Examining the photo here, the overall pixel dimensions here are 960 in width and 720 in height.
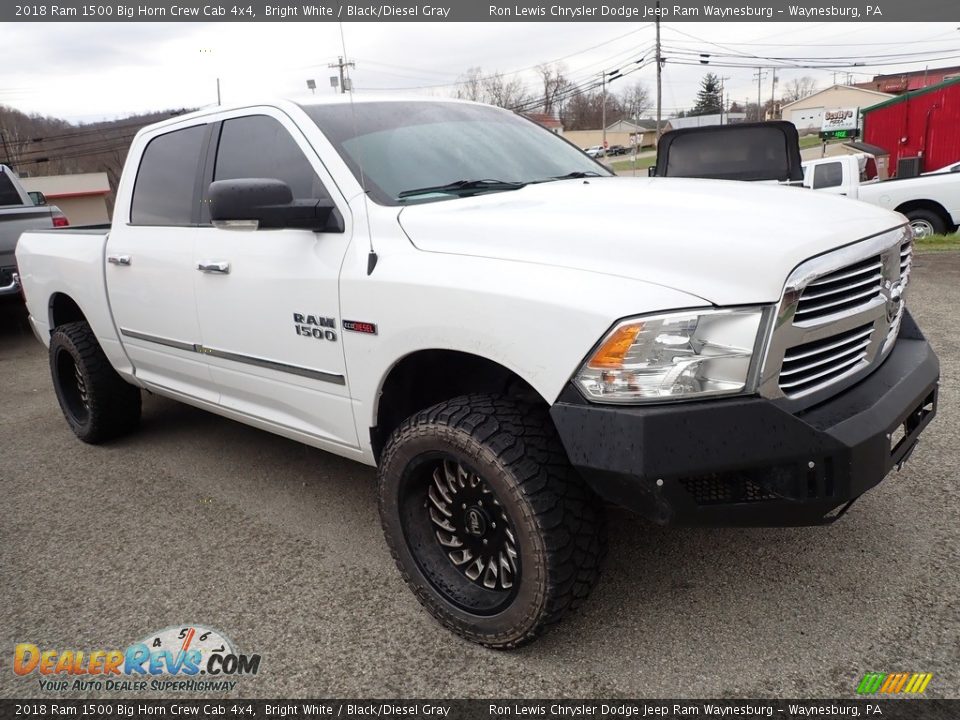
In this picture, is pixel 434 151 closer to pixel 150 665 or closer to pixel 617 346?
pixel 617 346

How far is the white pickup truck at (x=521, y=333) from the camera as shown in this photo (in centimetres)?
198

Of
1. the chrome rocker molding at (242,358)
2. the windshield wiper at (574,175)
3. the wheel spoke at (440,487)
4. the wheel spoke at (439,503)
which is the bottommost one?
the wheel spoke at (439,503)

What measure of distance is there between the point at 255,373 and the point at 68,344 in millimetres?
2035

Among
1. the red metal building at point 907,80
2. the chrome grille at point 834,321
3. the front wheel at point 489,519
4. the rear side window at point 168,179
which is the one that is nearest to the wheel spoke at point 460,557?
the front wheel at point 489,519

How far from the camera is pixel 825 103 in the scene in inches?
3120

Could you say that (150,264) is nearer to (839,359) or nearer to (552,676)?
(552,676)

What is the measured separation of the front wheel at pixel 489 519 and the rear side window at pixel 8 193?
8957 millimetres

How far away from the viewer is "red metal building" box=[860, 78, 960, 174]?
77.2ft

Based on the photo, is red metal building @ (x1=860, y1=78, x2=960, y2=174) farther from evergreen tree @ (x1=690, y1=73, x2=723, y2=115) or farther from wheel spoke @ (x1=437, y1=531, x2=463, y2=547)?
evergreen tree @ (x1=690, y1=73, x2=723, y2=115)

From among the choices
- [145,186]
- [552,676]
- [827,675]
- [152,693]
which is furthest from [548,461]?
[145,186]

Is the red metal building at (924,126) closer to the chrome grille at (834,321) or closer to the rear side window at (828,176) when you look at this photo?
the rear side window at (828,176)

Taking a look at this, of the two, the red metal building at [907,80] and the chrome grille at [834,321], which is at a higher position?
the red metal building at [907,80]

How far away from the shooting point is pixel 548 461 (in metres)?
2.22

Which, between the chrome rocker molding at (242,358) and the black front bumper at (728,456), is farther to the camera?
Answer: the chrome rocker molding at (242,358)
